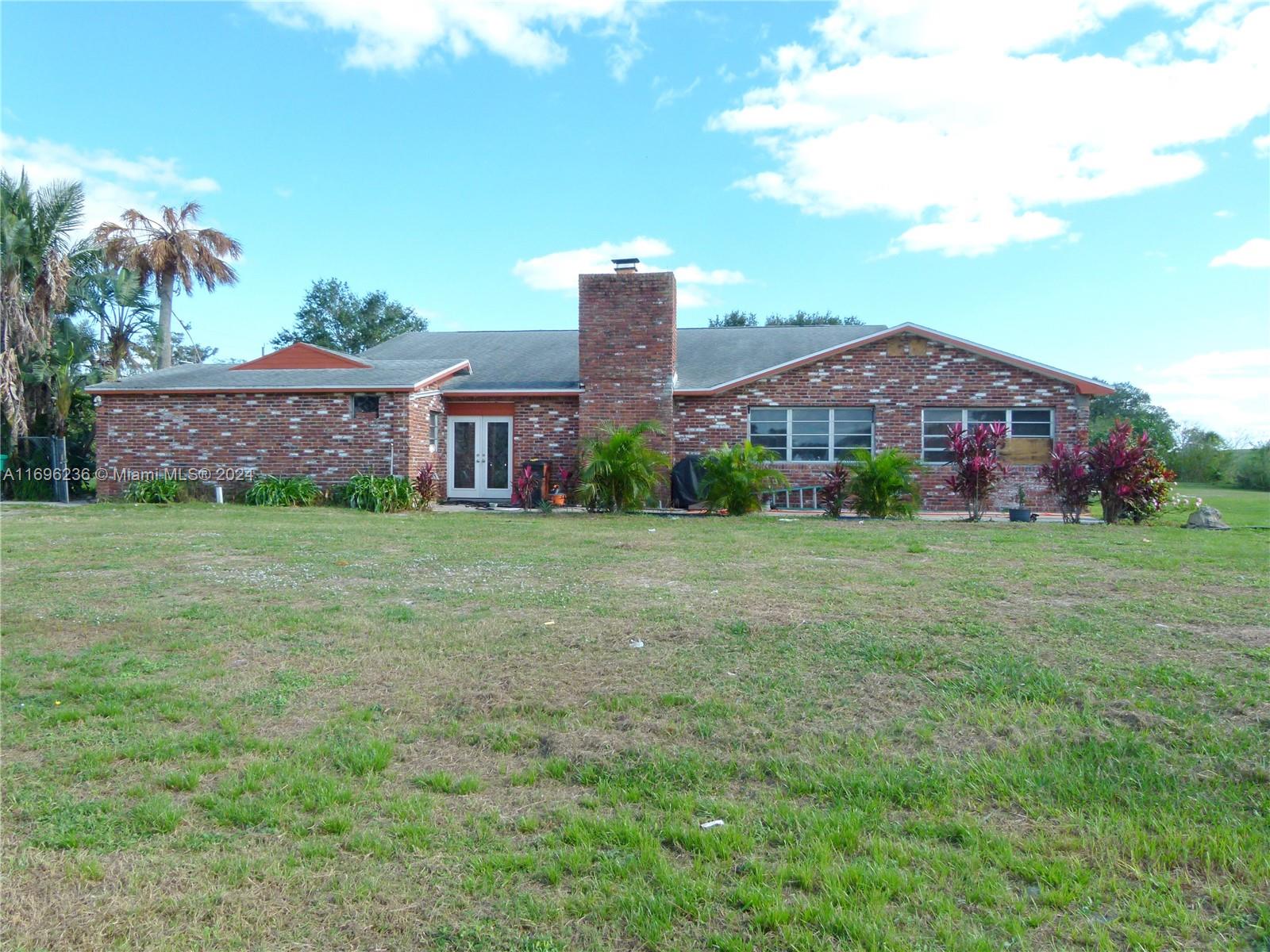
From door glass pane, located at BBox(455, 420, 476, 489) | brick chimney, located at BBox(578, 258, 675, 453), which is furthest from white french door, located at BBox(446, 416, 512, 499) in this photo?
brick chimney, located at BBox(578, 258, 675, 453)

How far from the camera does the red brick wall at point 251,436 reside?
1945cm

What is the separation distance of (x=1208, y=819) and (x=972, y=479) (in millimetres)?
13675

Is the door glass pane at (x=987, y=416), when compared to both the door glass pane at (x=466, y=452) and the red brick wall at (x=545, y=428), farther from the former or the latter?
the door glass pane at (x=466, y=452)

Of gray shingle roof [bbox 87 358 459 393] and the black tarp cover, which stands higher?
gray shingle roof [bbox 87 358 459 393]

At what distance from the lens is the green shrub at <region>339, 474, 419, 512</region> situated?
60.2 feet

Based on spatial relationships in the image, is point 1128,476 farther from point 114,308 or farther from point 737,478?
point 114,308

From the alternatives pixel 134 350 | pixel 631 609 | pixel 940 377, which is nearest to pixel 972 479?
pixel 940 377

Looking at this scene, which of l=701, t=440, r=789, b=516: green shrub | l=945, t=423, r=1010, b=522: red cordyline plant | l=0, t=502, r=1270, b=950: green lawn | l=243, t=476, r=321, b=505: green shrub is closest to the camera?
l=0, t=502, r=1270, b=950: green lawn

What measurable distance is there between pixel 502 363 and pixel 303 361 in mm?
4821

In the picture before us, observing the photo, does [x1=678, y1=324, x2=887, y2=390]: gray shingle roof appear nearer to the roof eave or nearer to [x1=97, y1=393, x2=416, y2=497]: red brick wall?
the roof eave

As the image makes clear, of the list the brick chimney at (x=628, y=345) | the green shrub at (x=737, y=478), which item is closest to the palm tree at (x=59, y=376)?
the brick chimney at (x=628, y=345)

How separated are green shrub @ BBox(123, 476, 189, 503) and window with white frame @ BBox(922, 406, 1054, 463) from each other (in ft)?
53.0

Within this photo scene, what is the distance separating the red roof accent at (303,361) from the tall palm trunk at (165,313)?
8691 millimetres

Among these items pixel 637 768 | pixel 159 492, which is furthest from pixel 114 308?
pixel 637 768
